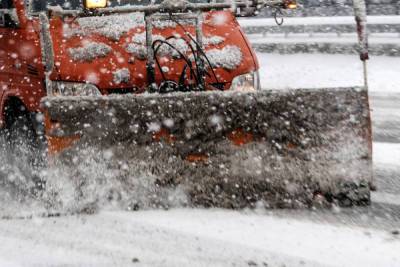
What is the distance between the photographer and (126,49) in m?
5.67

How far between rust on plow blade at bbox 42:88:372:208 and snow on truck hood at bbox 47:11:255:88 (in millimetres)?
608

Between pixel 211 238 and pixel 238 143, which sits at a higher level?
pixel 238 143

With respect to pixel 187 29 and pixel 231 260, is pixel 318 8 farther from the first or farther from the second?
pixel 231 260

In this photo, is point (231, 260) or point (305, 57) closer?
point (231, 260)

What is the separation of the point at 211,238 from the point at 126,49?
6.32 ft

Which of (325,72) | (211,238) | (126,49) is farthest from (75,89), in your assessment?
(325,72)

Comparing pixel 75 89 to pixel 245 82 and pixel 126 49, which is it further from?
pixel 245 82

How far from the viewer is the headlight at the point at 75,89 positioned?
539cm

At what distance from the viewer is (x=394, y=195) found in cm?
548

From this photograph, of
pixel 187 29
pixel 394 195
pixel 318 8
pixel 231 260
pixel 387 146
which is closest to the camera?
pixel 231 260

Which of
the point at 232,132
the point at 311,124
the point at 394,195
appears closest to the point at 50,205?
the point at 232,132

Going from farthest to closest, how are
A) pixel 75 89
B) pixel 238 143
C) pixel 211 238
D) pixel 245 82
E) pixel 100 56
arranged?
pixel 245 82 < pixel 100 56 < pixel 75 89 < pixel 238 143 < pixel 211 238

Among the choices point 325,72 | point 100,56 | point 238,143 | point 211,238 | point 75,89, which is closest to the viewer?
point 211,238

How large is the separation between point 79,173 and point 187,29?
174cm
